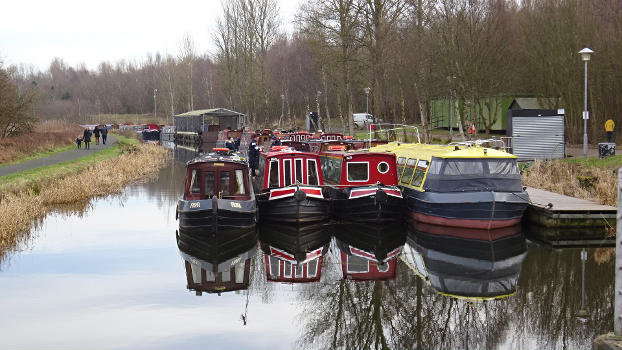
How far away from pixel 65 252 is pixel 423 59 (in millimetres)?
28400

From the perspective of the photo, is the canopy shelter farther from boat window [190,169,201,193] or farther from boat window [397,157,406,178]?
boat window [190,169,201,193]

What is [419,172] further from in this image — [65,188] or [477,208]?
[65,188]

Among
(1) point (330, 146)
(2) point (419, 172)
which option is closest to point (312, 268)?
(2) point (419, 172)

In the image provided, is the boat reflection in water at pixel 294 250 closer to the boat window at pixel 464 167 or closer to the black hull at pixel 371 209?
the black hull at pixel 371 209

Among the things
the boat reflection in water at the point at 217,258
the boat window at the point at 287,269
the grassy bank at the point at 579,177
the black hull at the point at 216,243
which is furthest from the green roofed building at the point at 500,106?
the boat window at the point at 287,269

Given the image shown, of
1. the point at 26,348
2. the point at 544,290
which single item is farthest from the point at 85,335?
the point at 544,290

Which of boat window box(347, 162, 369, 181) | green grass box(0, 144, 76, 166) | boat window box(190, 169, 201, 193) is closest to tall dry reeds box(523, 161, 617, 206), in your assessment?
boat window box(347, 162, 369, 181)

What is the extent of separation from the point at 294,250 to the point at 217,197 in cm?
320

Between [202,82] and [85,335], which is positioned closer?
[85,335]

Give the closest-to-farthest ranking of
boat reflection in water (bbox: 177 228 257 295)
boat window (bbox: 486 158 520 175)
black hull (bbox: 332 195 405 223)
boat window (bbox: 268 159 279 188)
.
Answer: boat reflection in water (bbox: 177 228 257 295) → boat window (bbox: 486 158 520 175) → black hull (bbox: 332 195 405 223) → boat window (bbox: 268 159 279 188)

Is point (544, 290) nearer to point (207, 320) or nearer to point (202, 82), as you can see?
point (207, 320)

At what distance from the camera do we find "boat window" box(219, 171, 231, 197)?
21.6 meters

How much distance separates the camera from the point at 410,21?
43906mm

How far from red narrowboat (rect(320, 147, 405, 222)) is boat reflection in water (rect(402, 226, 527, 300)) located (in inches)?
48.3
